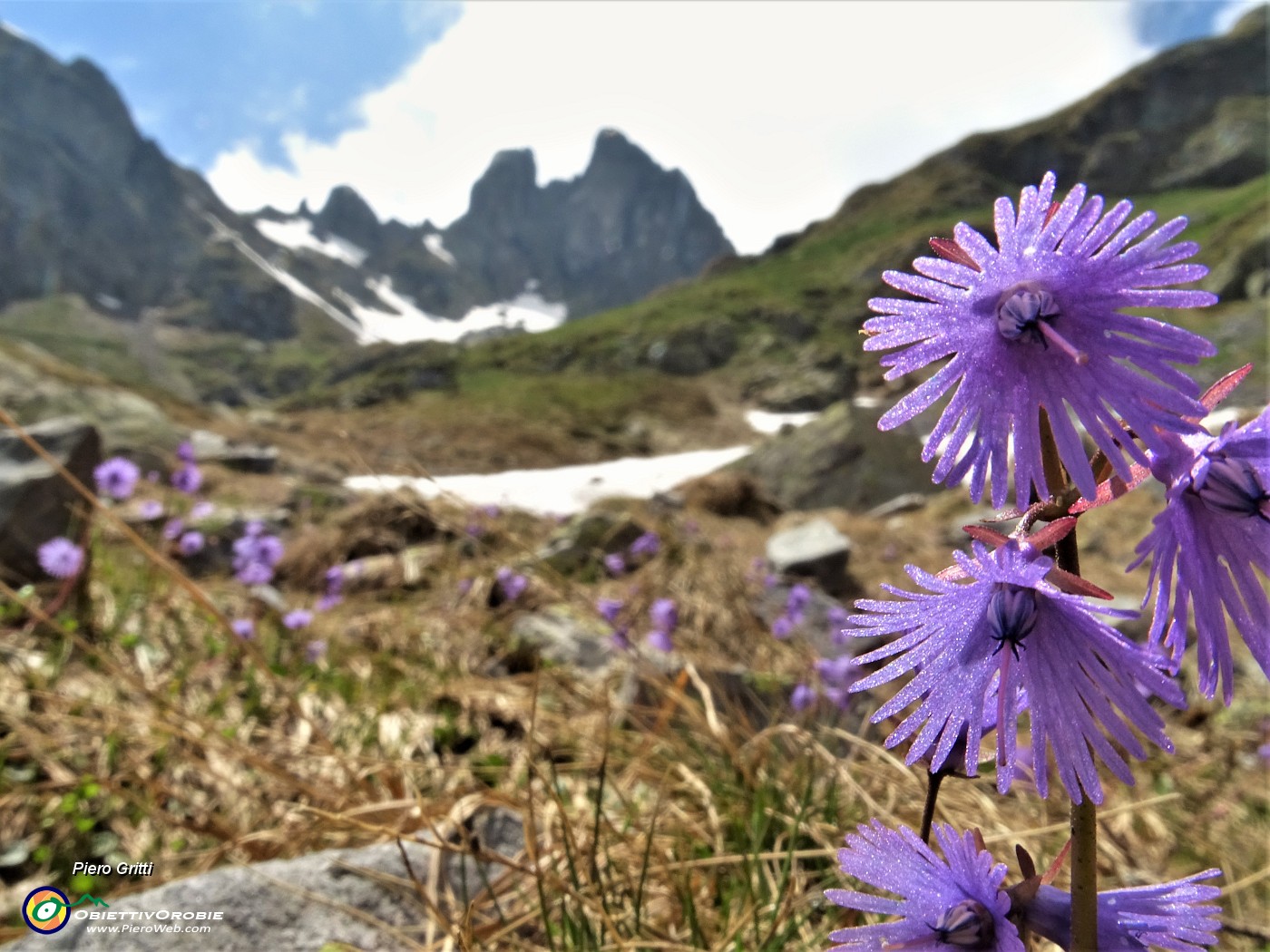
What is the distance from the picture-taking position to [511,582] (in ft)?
14.5

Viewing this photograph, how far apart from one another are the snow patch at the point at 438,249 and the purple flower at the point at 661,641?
574 feet

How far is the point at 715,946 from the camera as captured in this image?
1.26 m

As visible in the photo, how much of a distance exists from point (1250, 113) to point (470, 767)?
10030 centimetres

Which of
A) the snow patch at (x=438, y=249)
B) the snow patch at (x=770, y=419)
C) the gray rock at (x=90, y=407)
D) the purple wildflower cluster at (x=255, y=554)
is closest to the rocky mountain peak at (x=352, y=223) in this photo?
the snow patch at (x=438, y=249)

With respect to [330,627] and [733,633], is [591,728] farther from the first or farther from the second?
[330,627]

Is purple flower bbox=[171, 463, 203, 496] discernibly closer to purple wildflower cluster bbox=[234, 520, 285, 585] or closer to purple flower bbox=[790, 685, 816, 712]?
purple wildflower cluster bbox=[234, 520, 285, 585]

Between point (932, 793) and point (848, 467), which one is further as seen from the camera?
point (848, 467)

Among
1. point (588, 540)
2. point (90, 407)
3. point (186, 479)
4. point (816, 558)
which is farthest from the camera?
point (90, 407)

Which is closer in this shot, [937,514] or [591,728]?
[591,728]

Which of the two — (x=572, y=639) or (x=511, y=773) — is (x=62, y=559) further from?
(x=511, y=773)

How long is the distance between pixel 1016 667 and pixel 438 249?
181 m

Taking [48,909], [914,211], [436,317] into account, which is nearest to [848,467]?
[48,909]

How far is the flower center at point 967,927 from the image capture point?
0.53m

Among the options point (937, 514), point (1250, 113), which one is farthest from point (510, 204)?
point (937, 514)
